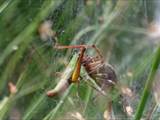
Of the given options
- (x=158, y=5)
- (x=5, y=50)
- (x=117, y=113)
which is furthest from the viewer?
(x=158, y=5)

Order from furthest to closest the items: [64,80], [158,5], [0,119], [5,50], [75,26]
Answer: [158,5]
[75,26]
[5,50]
[0,119]
[64,80]

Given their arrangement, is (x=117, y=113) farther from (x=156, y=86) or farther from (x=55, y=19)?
(x=55, y=19)

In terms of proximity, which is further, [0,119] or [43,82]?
[43,82]

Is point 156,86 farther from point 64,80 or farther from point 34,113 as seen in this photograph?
point 34,113

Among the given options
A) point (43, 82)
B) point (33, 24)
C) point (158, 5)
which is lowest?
point (158, 5)

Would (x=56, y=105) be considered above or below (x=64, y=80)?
below

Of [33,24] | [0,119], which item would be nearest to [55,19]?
[33,24]

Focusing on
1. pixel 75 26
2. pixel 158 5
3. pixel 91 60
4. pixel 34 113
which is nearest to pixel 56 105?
pixel 34 113
